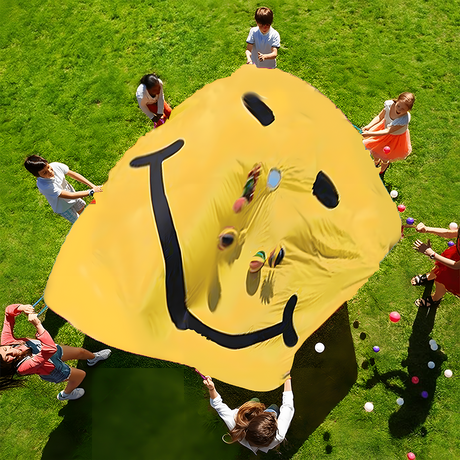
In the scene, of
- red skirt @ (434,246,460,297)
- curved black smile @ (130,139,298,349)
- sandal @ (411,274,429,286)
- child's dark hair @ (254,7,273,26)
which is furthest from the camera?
sandal @ (411,274,429,286)

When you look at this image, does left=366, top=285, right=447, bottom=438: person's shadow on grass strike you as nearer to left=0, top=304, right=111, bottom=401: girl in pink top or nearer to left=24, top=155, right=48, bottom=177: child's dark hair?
left=0, top=304, right=111, bottom=401: girl in pink top

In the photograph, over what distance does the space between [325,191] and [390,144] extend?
5.06 ft

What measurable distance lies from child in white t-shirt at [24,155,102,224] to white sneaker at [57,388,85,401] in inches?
86.4

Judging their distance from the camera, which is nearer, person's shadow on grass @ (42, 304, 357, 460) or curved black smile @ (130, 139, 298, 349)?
curved black smile @ (130, 139, 298, 349)

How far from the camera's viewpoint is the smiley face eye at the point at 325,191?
4.33 metres

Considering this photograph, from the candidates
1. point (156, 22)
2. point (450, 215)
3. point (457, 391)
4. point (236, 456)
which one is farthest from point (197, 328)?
point (156, 22)

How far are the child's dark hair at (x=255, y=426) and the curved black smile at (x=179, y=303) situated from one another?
0.70m

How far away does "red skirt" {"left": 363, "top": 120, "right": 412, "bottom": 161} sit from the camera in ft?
16.9

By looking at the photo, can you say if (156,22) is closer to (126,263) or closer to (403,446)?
(126,263)

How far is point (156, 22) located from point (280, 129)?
12.5ft

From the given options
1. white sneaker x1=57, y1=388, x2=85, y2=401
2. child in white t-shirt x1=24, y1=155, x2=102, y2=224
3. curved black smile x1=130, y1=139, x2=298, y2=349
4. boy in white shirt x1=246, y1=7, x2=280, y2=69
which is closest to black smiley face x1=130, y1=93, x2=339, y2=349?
curved black smile x1=130, y1=139, x2=298, y2=349

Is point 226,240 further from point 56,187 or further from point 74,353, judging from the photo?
point 74,353

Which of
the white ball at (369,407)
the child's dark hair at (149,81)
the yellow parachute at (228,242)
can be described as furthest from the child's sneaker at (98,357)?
the child's dark hair at (149,81)

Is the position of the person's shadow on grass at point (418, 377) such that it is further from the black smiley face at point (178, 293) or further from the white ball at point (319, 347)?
the black smiley face at point (178, 293)
